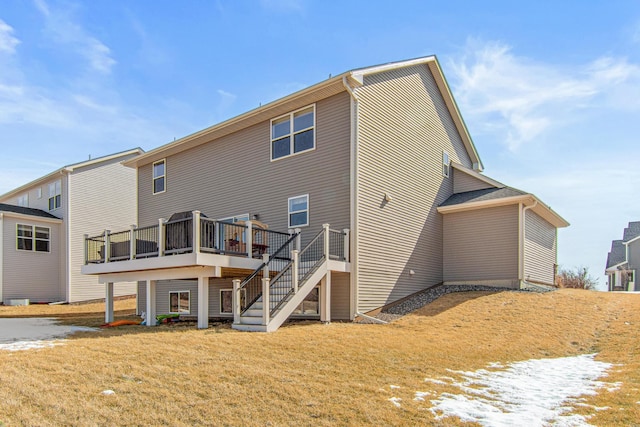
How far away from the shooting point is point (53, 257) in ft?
80.7

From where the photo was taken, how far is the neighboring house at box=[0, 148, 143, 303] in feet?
76.3

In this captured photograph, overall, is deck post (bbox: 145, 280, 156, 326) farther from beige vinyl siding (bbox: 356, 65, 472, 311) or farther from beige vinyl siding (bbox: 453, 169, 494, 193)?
beige vinyl siding (bbox: 453, 169, 494, 193)

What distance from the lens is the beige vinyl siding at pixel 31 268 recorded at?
23047mm

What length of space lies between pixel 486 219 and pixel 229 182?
9350 mm

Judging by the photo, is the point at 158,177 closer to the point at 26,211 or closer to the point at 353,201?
the point at 353,201

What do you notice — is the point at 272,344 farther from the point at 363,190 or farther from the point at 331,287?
the point at 363,190

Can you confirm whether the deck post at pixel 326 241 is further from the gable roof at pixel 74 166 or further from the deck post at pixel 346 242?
the gable roof at pixel 74 166

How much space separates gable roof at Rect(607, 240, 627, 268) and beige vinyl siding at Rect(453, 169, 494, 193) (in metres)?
21.0

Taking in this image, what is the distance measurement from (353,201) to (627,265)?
2678cm

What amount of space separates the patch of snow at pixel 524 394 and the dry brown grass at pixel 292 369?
309 mm

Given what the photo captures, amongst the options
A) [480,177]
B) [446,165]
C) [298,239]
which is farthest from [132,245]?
[480,177]

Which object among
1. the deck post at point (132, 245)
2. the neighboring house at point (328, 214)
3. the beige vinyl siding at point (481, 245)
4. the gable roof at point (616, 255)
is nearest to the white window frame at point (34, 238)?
the neighboring house at point (328, 214)

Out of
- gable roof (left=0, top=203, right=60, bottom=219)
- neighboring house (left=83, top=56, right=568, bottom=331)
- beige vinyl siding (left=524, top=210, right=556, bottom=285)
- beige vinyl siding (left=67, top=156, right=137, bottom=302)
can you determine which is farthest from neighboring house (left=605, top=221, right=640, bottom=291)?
gable roof (left=0, top=203, right=60, bottom=219)

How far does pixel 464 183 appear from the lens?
1858 cm
